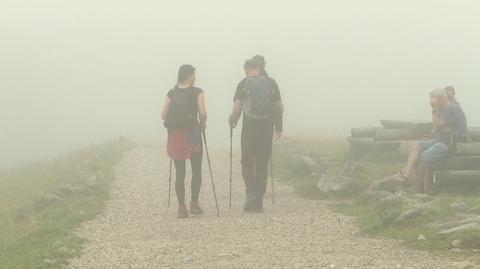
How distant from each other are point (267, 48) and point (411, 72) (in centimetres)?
1623

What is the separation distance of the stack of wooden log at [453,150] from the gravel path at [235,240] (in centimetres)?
232

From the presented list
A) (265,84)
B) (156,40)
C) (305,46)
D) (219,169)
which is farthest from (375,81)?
(265,84)

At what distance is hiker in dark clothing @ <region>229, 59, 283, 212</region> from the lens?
52.1 feet

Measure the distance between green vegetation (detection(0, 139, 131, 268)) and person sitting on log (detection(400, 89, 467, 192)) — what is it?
591cm

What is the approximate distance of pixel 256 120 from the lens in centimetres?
1600

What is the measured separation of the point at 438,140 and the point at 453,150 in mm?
323

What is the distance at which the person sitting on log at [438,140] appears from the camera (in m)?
16.0

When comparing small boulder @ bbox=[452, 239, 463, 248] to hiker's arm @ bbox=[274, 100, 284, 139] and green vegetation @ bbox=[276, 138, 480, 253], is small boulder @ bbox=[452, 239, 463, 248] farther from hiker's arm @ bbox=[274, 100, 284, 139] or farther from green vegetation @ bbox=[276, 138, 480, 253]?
hiker's arm @ bbox=[274, 100, 284, 139]

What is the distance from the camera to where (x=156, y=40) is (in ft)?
315

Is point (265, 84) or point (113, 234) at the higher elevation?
point (265, 84)

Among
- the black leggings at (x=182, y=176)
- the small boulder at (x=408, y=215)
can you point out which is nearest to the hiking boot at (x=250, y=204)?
the black leggings at (x=182, y=176)

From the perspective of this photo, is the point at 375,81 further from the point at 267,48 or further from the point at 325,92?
the point at 267,48

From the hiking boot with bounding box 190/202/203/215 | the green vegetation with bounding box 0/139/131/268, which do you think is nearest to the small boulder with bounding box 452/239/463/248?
the green vegetation with bounding box 0/139/131/268

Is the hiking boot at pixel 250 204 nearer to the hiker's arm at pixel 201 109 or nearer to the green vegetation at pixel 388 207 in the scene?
the green vegetation at pixel 388 207
